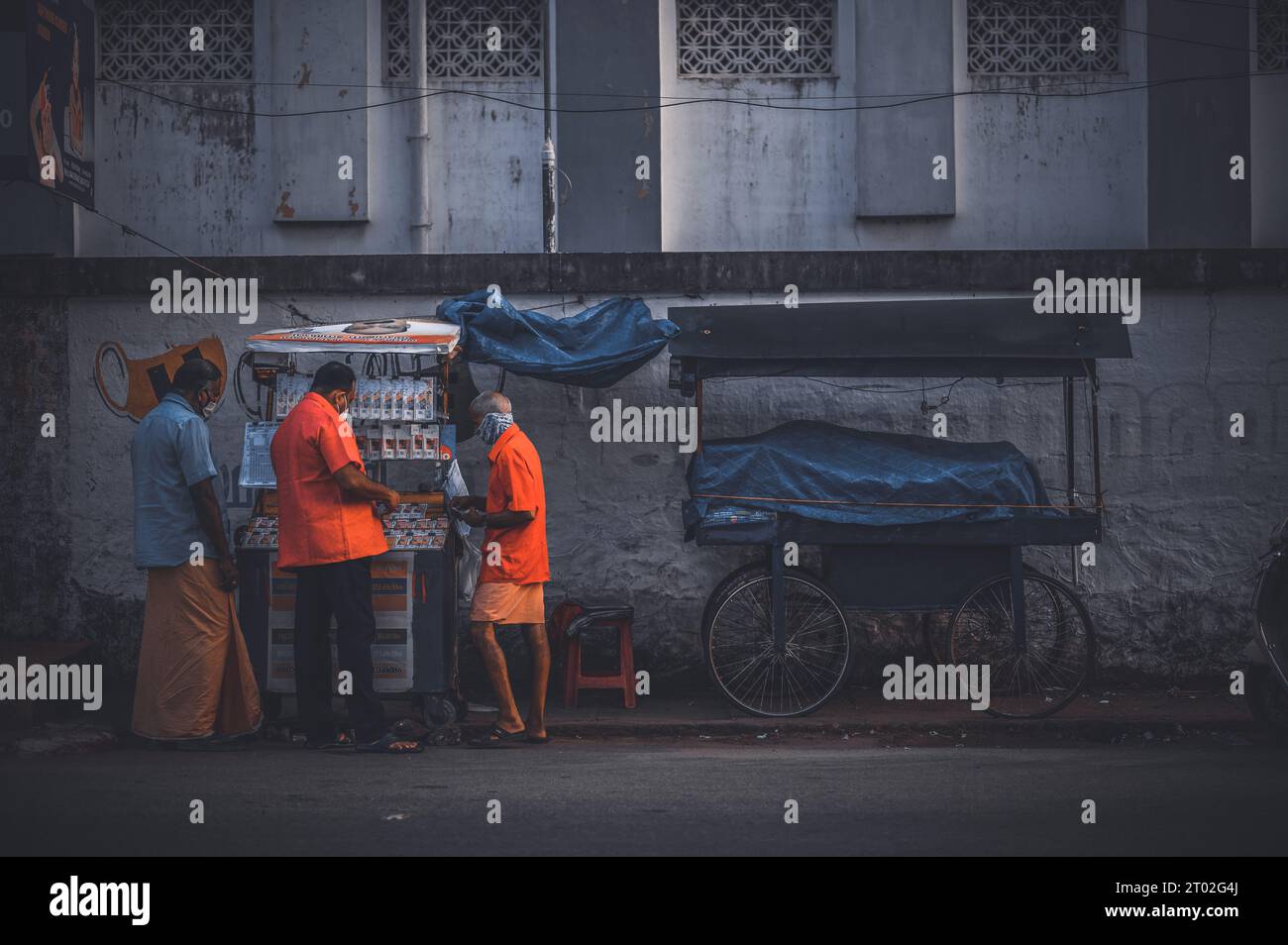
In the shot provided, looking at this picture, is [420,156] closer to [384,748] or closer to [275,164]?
[275,164]

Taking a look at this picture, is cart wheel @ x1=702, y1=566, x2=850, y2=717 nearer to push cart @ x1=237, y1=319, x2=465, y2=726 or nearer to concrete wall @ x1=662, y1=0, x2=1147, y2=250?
push cart @ x1=237, y1=319, x2=465, y2=726

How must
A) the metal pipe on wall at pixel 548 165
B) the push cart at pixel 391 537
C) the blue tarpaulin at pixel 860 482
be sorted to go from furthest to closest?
the metal pipe on wall at pixel 548 165 → the blue tarpaulin at pixel 860 482 → the push cart at pixel 391 537

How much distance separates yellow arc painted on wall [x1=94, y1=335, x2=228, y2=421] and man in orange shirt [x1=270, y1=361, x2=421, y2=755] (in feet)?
8.73

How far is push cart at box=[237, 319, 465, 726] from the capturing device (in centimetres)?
780

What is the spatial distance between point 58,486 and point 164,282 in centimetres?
169

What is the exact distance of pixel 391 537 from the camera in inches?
310

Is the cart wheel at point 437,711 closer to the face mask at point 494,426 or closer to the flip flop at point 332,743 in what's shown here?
the flip flop at point 332,743

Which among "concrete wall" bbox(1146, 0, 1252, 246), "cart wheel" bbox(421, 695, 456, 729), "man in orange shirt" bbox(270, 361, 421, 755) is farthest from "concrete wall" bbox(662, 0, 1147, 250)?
"cart wheel" bbox(421, 695, 456, 729)

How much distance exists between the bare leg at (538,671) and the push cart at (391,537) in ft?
1.80

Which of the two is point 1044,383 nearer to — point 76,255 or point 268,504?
point 268,504

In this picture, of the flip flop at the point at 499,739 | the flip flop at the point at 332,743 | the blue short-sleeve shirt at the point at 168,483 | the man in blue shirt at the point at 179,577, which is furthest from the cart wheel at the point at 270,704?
the flip flop at the point at 499,739

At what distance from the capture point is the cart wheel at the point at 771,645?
8.35 meters

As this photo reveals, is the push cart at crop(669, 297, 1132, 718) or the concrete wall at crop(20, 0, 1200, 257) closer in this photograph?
the push cart at crop(669, 297, 1132, 718)

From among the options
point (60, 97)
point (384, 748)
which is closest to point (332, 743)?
point (384, 748)
